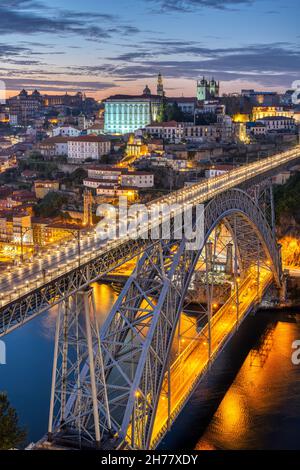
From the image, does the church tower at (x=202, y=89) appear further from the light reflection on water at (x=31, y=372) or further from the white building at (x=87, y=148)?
the light reflection on water at (x=31, y=372)

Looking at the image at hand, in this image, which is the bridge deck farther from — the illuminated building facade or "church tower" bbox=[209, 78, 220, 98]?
"church tower" bbox=[209, 78, 220, 98]

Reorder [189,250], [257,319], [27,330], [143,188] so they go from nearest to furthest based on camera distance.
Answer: [189,250]
[27,330]
[257,319]
[143,188]

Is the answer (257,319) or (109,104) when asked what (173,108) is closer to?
(109,104)

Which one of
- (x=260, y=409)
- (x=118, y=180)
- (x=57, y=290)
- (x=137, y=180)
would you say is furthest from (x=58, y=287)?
(x=118, y=180)

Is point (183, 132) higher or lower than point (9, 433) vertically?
higher

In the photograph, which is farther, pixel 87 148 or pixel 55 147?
pixel 55 147

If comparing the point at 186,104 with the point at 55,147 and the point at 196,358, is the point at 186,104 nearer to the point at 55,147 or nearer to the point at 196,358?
the point at 55,147

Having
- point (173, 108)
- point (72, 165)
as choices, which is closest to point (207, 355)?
point (72, 165)

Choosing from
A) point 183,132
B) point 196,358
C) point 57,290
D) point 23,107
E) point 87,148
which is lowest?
point 196,358
